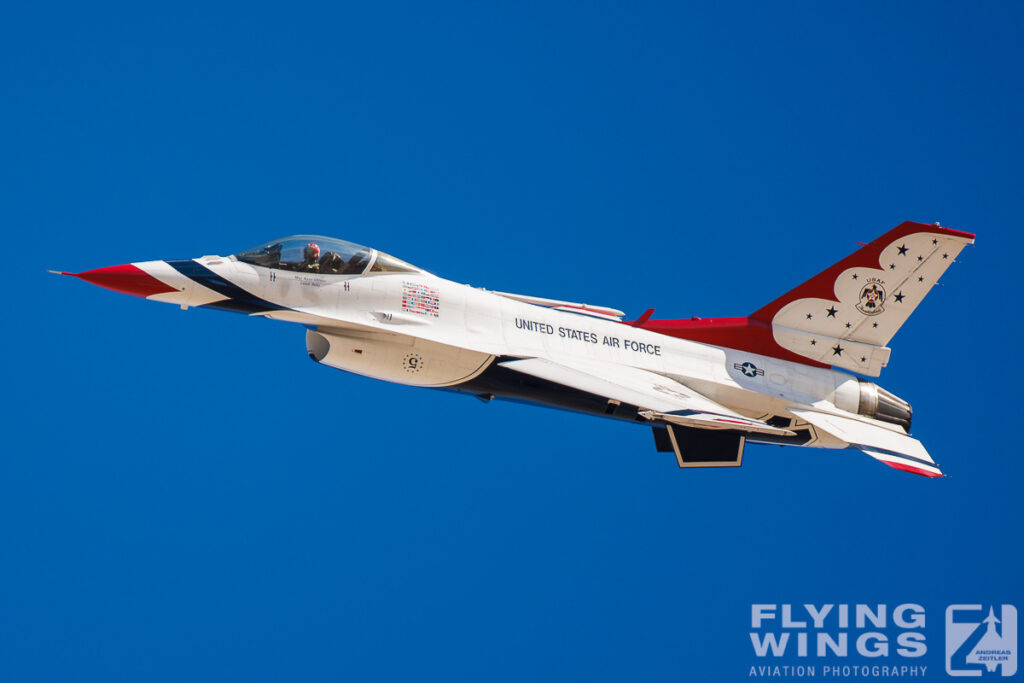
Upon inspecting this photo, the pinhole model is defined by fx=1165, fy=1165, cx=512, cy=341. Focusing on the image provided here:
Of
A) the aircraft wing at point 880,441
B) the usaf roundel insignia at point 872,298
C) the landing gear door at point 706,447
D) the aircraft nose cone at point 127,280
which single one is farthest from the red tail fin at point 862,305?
the aircraft nose cone at point 127,280

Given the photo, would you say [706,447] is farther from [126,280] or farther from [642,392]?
[126,280]

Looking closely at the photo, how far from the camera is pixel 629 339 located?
1497 cm

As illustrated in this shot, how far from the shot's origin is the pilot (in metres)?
13.7

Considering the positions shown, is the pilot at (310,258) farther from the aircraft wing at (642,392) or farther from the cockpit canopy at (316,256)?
the aircraft wing at (642,392)

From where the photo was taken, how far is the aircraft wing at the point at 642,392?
45.3 ft

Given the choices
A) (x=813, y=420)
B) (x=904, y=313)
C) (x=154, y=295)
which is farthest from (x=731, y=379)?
(x=154, y=295)

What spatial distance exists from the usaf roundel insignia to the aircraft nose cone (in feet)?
29.8

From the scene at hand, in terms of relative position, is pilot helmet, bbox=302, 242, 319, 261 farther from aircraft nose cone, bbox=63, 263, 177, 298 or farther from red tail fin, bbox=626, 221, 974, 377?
red tail fin, bbox=626, 221, 974, 377

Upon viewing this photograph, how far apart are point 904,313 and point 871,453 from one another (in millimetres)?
2351

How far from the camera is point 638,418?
14.5m

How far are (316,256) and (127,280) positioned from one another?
2.14m

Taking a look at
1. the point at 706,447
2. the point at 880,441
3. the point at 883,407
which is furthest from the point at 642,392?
the point at 883,407

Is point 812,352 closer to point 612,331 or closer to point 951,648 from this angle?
point 612,331

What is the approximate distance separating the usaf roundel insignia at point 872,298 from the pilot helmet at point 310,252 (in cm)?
734
